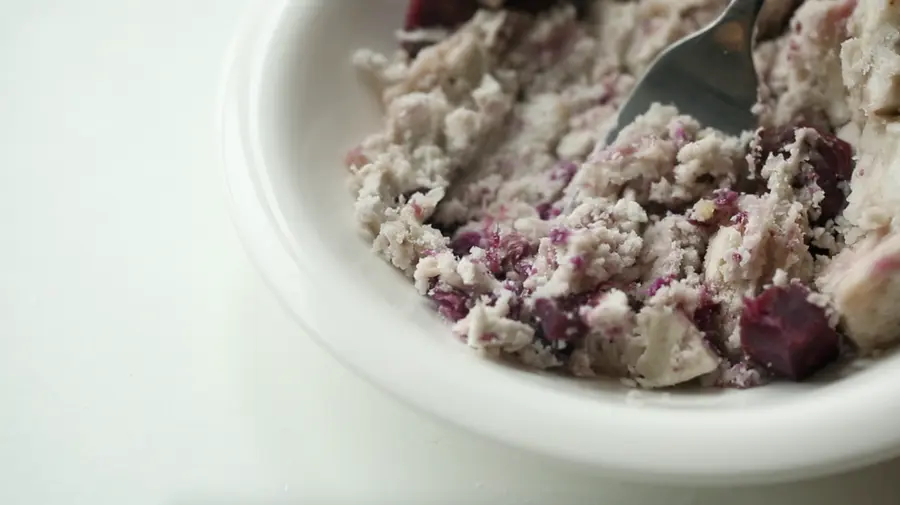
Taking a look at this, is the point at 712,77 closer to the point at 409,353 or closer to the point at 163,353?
the point at 409,353

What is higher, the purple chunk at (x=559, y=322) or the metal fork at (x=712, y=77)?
the metal fork at (x=712, y=77)

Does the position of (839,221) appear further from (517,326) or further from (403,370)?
(403,370)

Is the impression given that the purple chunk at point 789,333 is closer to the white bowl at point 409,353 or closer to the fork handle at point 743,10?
the white bowl at point 409,353

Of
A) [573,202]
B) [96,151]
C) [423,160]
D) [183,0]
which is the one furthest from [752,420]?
[183,0]

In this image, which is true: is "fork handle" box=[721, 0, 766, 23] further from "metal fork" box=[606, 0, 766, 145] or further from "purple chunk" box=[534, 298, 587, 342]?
"purple chunk" box=[534, 298, 587, 342]

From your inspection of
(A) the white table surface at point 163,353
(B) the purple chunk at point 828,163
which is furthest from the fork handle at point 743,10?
(A) the white table surface at point 163,353

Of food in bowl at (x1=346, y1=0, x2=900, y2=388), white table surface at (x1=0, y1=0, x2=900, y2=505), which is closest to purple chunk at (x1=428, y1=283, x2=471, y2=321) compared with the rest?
food in bowl at (x1=346, y1=0, x2=900, y2=388)
